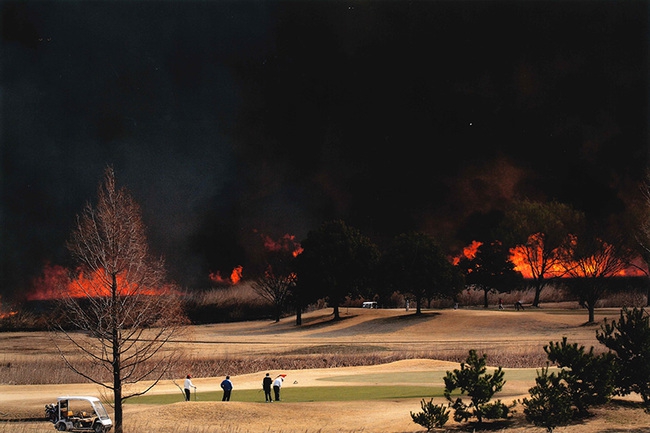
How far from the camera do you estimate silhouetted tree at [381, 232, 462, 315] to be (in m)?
98.2

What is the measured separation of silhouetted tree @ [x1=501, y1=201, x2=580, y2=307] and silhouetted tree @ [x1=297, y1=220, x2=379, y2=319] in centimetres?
2382

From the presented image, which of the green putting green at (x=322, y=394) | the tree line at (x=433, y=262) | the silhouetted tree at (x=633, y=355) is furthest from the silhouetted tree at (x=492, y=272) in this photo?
the silhouetted tree at (x=633, y=355)

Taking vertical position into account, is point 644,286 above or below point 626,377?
above

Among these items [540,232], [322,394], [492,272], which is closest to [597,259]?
[492,272]

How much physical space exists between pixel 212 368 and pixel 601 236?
182 ft

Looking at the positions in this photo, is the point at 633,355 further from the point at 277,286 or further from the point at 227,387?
the point at 277,286

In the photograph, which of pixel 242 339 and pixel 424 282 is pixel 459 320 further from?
pixel 242 339

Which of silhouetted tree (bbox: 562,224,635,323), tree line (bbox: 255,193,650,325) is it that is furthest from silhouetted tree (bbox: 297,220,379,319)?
silhouetted tree (bbox: 562,224,635,323)

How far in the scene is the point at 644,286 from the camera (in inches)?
4779

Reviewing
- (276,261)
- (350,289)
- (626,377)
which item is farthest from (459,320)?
(626,377)

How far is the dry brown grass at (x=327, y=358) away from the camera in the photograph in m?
33.7

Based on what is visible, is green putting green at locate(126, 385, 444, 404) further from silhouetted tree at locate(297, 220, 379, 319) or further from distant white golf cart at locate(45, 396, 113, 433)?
silhouetted tree at locate(297, 220, 379, 319)

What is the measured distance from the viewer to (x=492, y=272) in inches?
4451

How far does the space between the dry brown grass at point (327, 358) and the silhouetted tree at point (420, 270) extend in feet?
10.7
